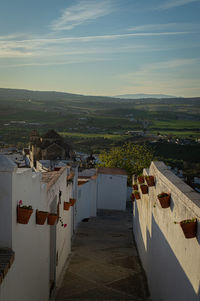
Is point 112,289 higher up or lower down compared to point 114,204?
higher up

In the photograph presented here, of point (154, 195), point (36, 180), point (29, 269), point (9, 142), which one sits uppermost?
point (36, 180)

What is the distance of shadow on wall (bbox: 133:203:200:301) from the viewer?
5.84 metres

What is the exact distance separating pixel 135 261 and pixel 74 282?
11.1 feet

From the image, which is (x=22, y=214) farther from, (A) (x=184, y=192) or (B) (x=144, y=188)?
(B) (x=144, y=188)

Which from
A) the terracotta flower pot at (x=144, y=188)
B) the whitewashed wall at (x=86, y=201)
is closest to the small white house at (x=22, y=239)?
the terracotta flower pot at (x=144, y=188)

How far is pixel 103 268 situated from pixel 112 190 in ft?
44.5

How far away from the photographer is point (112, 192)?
25.8 metres

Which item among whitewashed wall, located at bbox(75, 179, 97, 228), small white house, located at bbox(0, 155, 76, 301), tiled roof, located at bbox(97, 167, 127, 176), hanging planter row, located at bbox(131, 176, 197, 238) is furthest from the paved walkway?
tiled roof, located at bbox(97, 167, 127, 176)

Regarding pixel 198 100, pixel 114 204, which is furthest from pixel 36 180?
pixel 198 100

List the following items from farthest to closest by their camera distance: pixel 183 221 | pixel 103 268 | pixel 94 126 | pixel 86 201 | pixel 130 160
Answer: pixel 94 126 → pixel 130 160 → pixel 86 201 → pixel 103 268 → pixel 183 221

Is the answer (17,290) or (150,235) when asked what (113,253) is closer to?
(150,235)

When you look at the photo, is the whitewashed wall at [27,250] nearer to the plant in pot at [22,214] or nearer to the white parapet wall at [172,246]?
the plant in pot at [22,214]

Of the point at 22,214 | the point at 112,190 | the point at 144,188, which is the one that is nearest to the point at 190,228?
the point at 22,214

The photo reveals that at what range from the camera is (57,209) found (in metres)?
10.0
